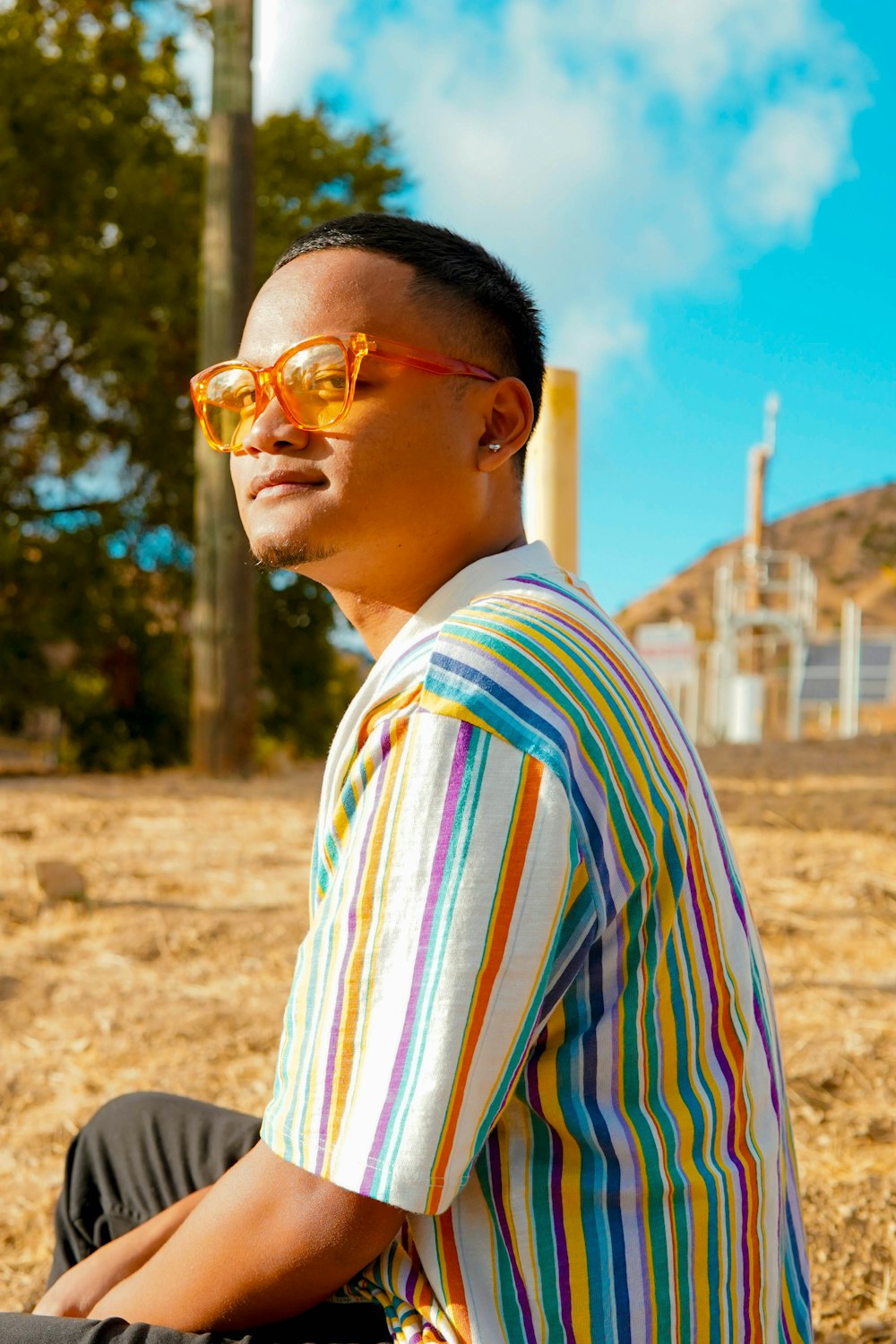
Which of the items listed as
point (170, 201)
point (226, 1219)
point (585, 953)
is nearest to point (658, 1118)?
point (585, 953)

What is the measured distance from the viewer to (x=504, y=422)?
1298 mm

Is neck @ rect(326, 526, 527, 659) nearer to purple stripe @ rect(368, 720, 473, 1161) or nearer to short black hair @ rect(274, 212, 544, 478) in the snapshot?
short black hair @ rect(274, 212, 544, 478)

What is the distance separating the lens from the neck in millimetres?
1241

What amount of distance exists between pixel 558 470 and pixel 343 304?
5.92 ft

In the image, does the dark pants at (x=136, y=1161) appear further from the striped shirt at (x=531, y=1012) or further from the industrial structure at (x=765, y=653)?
the industrial structure at (x=765, y=653)

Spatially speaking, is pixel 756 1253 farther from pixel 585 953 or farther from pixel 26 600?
pixel 26 600

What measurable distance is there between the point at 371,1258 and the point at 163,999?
8.03 ft

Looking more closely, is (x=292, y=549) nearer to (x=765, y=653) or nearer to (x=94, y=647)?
(x=94, y=647)

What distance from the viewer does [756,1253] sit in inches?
41.4

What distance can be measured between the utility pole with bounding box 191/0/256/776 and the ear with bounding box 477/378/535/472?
6.24 m

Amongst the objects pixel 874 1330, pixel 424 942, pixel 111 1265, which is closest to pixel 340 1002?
pixel 424 942

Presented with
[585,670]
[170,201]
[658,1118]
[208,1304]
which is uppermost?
[170,201]

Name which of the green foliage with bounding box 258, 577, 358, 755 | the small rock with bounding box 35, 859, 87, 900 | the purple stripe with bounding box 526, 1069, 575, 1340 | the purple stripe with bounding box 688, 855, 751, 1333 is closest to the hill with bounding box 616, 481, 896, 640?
the green foliage with bounding box 258, 577, 358, 755

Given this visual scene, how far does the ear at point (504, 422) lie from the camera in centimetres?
127
